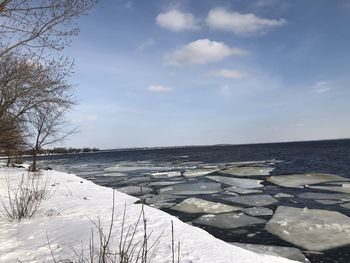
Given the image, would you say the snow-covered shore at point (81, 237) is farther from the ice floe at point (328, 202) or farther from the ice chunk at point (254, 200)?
the ice floe at point (328, 202)

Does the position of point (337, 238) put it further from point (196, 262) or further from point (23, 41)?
point (23, 41)

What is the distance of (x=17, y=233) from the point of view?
608 centimetres

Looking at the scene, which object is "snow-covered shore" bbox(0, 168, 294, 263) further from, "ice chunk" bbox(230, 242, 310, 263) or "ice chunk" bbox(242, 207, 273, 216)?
"ice chunk" bbox(242, 207, 273, 216)

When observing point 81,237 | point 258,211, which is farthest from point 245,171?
point 81,237

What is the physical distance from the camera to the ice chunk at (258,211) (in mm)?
9656

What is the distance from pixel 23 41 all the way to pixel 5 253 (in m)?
3.14

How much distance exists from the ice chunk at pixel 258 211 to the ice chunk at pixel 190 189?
3.78m

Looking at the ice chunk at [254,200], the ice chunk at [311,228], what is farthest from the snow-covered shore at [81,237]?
the ice chunk at [254,200]

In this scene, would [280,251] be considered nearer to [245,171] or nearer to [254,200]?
[254,200]

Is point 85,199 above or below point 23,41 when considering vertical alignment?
below

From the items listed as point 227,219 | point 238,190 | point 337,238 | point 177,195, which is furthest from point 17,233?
point 238,190

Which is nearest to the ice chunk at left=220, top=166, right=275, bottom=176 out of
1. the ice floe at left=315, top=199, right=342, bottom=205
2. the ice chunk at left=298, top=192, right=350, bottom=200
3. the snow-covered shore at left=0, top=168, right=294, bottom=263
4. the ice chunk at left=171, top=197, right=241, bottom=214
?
the ice chunk at left=298, top=192, right=350, bottom=200

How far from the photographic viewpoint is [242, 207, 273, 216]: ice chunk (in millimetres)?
9656

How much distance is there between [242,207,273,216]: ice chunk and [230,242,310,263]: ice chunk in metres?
3.06
